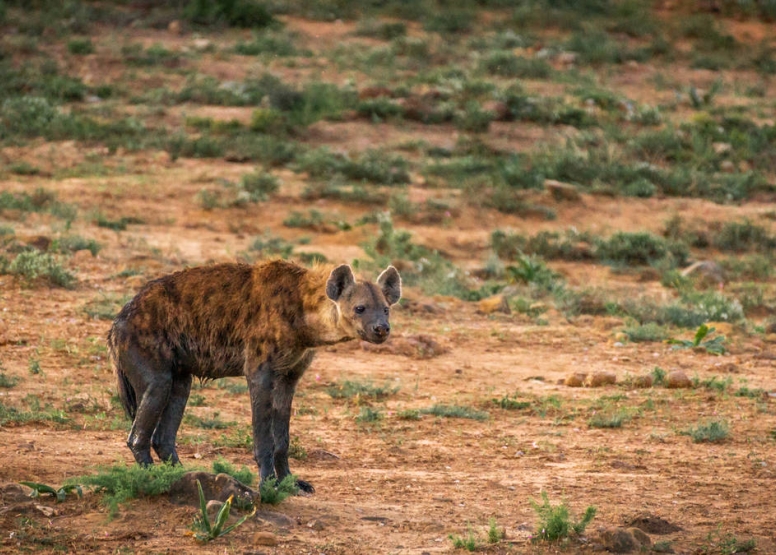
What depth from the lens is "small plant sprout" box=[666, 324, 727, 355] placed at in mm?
11727

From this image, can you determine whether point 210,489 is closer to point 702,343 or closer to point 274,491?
point 274,491

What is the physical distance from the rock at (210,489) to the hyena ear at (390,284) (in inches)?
56.3

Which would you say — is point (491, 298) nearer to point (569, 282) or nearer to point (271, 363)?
point (569, 282)

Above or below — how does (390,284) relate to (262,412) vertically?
above

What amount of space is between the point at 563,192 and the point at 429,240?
3.11m

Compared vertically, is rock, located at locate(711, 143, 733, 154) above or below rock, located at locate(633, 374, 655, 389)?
above

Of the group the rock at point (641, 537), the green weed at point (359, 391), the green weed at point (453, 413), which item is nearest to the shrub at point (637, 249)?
the green weed at point (359, 391)

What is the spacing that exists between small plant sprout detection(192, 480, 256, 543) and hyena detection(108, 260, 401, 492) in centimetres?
87

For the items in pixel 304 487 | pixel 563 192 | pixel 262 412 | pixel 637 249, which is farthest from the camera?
pixel 563 192

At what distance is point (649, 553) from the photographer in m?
6.18

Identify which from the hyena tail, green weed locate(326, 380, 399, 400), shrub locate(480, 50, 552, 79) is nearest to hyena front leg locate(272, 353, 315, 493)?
the hyena tail

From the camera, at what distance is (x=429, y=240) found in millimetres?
16172

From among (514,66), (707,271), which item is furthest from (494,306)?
(514,66)

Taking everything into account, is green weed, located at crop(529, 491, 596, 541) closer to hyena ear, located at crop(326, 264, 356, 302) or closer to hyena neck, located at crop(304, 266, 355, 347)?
hyena neck, located at crop(304, 266, 355, 347)
